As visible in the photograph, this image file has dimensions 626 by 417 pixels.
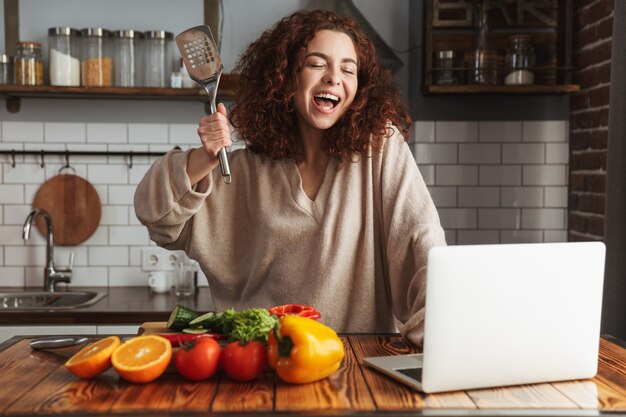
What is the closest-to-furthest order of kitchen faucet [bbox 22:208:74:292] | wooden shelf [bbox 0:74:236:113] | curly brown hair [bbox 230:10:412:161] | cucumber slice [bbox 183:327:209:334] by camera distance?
1. cucumber slice [bbox 183:327:209:334]
2. curly brown hair [bbox 230:10:412:161]
3. wooden shelf [bbox 0:74:236:113]
4. kitchen faucet [bbox 22:208:74:292]

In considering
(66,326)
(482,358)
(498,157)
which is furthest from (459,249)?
(498,157)

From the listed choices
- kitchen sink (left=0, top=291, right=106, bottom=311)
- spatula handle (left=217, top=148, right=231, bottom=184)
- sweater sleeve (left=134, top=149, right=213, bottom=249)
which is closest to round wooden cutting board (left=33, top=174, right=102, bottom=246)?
kitchen sink (left=0, top=291, right=106, bottom=311)

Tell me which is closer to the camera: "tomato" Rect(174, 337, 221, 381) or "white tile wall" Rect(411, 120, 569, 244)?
"tomato" Rect(174, 337, 221, 381)

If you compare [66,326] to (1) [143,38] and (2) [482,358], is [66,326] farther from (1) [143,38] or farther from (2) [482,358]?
(2) [482,358]

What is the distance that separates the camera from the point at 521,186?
11.3 ft

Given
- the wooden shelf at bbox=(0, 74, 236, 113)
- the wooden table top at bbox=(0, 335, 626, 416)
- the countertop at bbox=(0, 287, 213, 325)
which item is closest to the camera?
the wooden table top at bbox=(0, 335, 626, 416)

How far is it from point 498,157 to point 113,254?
1718mm

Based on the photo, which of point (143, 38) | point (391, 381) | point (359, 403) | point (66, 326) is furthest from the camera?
point (143, 38)

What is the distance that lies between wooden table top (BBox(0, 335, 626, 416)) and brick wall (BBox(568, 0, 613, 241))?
1.77 metres

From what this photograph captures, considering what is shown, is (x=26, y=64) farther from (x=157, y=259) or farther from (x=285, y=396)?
(x=285, y=396)

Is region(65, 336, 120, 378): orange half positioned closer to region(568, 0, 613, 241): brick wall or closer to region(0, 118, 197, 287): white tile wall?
region(0, 118, 197, 287): white tile wall

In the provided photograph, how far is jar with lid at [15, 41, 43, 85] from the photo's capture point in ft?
10.6

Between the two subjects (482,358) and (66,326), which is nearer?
(482,358)

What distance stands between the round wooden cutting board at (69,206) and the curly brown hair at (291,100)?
1470 mm
